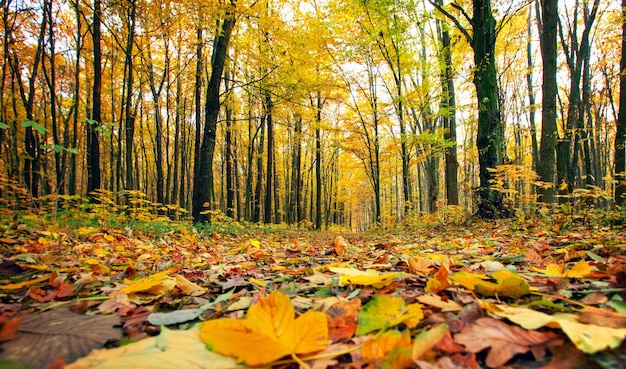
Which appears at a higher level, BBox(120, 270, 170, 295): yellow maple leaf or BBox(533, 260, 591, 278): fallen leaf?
BBox(533, 260, 591, 278): fallen leaf

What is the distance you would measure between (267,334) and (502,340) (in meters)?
0.47

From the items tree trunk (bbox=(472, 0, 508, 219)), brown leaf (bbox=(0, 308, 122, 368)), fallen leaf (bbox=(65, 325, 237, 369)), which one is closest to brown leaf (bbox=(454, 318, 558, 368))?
fallen leaf (bbox=(65, 325, 237, 369))

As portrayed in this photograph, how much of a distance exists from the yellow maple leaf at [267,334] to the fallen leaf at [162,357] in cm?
2

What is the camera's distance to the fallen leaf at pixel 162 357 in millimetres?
532

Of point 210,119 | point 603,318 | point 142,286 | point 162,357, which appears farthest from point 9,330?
point 210,119

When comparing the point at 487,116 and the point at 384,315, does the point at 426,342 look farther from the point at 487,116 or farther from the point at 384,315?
the point at 487,116

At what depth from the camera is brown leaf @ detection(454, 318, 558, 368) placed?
56cm

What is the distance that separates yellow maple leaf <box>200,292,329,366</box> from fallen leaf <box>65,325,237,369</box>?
0.08 ft

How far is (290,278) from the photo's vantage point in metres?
1.52

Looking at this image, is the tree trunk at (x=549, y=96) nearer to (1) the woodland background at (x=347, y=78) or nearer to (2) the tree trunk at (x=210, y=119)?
(1) the woodland background at (x=347, y=78)

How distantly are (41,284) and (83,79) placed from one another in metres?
20.6

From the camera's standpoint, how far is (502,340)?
60cm

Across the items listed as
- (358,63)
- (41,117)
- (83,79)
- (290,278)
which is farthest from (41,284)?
(41,117)

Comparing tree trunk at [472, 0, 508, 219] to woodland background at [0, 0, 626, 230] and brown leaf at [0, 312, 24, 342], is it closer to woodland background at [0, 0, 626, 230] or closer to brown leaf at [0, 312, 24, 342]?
woodland background at [0, 0, 626, 230]
